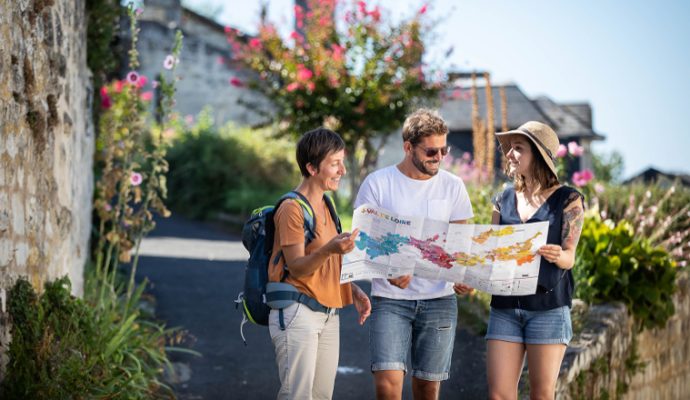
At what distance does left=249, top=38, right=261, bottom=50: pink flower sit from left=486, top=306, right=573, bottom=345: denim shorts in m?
11.7

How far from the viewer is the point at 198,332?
26.1ft

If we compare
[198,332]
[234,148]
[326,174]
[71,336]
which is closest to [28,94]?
[71,336]

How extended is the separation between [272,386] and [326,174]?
287 centimetres

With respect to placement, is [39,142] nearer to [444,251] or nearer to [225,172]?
[444,251]

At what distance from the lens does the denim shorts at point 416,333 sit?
13.7 ft

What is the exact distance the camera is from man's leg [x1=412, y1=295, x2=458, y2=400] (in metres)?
4.22

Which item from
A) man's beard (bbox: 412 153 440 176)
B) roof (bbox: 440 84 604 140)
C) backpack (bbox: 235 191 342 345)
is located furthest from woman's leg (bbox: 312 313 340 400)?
roof (bbox: 440 84 604 140)

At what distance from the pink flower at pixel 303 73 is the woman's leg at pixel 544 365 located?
10776 mm

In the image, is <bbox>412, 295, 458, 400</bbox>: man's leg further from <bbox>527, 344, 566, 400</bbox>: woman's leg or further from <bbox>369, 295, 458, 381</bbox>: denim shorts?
<bbox>527, 344, 566, 400</bbox>: woman's leg

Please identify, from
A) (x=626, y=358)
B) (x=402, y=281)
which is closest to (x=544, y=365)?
(x=402, y=281)

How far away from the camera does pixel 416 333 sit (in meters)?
4.28

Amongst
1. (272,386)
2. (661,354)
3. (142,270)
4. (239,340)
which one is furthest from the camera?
(142,270)

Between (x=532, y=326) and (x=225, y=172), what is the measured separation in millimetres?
15832

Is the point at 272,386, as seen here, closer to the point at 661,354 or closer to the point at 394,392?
the point at 394,392
